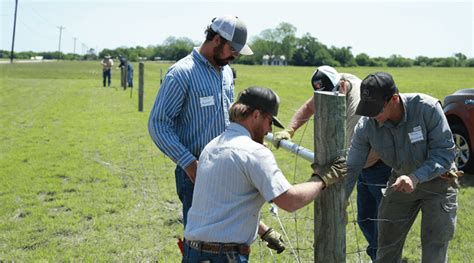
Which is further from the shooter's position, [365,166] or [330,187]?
[365,166]

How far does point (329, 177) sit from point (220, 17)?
1.31 metres

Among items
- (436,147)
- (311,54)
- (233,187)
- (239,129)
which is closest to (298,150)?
(436,147)

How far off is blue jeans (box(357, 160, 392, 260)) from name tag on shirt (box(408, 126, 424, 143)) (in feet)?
2.73

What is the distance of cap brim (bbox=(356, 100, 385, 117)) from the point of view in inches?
133

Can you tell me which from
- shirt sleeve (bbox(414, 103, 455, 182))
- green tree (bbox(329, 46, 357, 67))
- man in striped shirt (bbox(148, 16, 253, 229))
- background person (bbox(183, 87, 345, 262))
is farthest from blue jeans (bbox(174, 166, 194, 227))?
green tree (bbox(329, 46, 357, 67))

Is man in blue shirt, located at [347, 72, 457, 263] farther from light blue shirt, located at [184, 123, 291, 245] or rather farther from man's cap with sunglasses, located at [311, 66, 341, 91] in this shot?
light blue shirt, located at [184, 123, 291, 245]

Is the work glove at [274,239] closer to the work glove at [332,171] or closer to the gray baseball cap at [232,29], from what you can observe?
the work glove at [332,171]

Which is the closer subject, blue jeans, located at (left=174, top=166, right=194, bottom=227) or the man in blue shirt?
the man in blue shirt

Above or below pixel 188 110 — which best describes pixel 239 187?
below

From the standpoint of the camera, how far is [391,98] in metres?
3.44

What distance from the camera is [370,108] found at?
340 centimetres

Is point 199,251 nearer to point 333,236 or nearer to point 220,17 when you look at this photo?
point 333,236

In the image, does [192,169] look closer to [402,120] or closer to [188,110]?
[188,110]

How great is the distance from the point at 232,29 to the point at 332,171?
3.82ft
